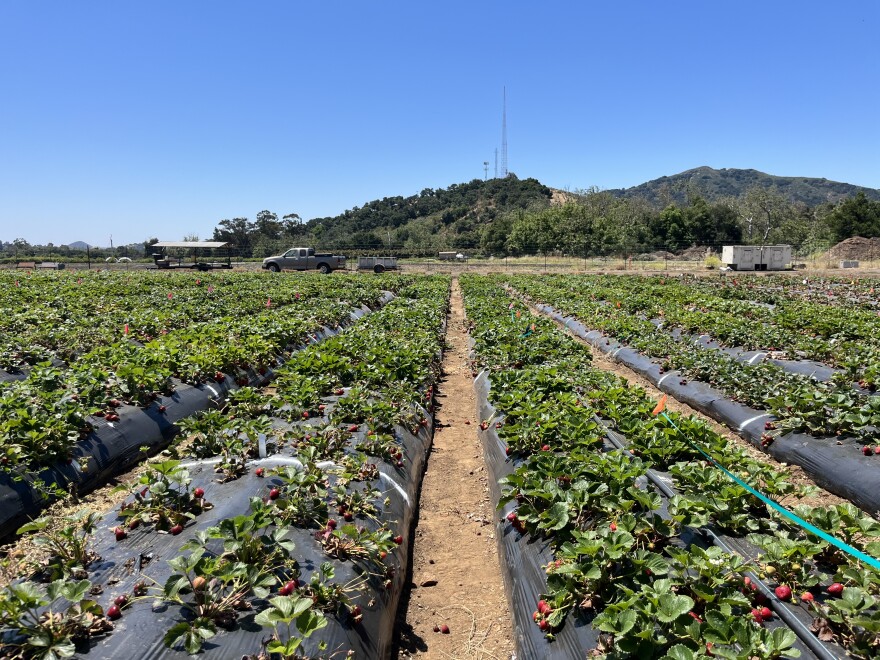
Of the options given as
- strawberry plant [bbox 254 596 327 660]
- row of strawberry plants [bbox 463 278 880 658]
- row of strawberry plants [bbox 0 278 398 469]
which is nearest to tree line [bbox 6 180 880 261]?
row of strawberry plants [bbox 0 278 398 469]

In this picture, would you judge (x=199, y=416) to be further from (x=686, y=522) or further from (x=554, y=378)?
(x=686, y=522)

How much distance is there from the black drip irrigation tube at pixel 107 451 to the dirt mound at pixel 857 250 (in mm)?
56791

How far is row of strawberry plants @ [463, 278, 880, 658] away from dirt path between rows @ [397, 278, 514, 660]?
63 cm

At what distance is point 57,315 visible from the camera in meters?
11.8

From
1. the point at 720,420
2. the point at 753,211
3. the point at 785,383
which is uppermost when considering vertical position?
the point at 753,211

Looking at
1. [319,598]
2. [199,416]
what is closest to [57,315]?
[199,416]

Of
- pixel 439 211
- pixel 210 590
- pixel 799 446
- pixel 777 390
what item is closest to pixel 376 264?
pixel 777 390

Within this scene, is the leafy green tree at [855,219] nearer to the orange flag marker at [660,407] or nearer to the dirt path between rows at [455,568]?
the orange flag marker at [660,407]

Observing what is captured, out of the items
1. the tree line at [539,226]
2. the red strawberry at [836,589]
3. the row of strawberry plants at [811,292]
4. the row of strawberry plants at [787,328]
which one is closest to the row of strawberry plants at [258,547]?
the red strawberry at [836,589]

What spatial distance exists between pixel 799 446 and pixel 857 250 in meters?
54.5

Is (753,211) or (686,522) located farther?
(753,211)

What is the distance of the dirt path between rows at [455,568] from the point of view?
3553mm

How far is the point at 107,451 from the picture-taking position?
5535 millimetres

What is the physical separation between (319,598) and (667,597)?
5.71ft
